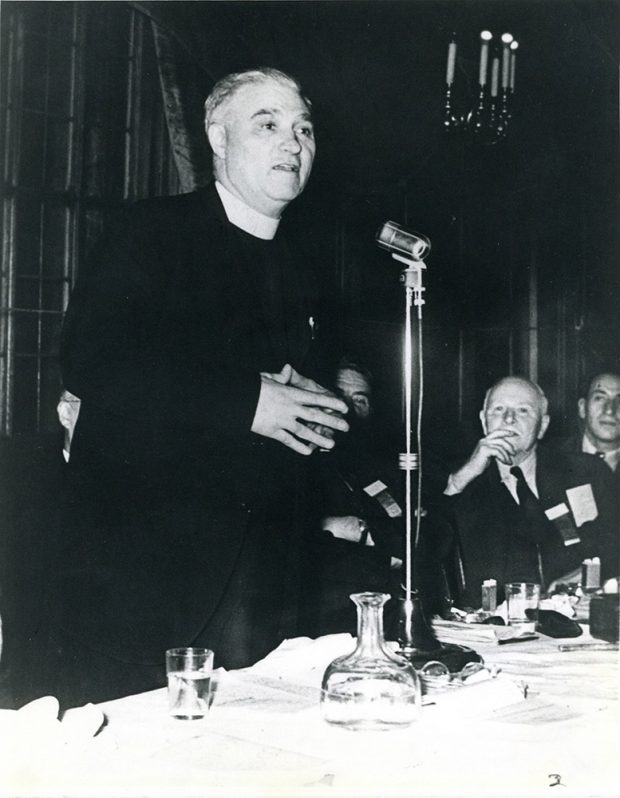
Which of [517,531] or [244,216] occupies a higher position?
[244,216]

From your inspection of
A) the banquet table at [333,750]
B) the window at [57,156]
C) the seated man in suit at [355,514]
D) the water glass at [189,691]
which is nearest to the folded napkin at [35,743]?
the banquet table at [333,750]

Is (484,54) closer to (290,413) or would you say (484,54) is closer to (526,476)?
(526,476)

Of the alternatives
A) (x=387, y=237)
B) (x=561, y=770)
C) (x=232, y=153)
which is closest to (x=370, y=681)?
(x=561, y=770)

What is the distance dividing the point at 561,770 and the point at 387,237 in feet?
2.80

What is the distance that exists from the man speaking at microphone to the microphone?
0.43 meters

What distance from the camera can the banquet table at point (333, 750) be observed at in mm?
941

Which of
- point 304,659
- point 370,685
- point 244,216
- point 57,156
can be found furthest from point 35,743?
point 57,156

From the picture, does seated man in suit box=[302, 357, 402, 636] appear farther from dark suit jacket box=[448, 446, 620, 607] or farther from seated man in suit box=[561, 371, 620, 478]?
→ seated man in suit box=[561, 371, 620, 478]

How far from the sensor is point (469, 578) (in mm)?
3146

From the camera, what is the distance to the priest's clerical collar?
83.1 inches

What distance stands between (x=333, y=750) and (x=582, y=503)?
93.1 inches

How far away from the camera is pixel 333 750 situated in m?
1.02

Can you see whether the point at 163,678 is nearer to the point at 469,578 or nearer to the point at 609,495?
the point at 469,578

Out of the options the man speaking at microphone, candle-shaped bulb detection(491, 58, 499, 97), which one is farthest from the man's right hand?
the man speaking at microphone
